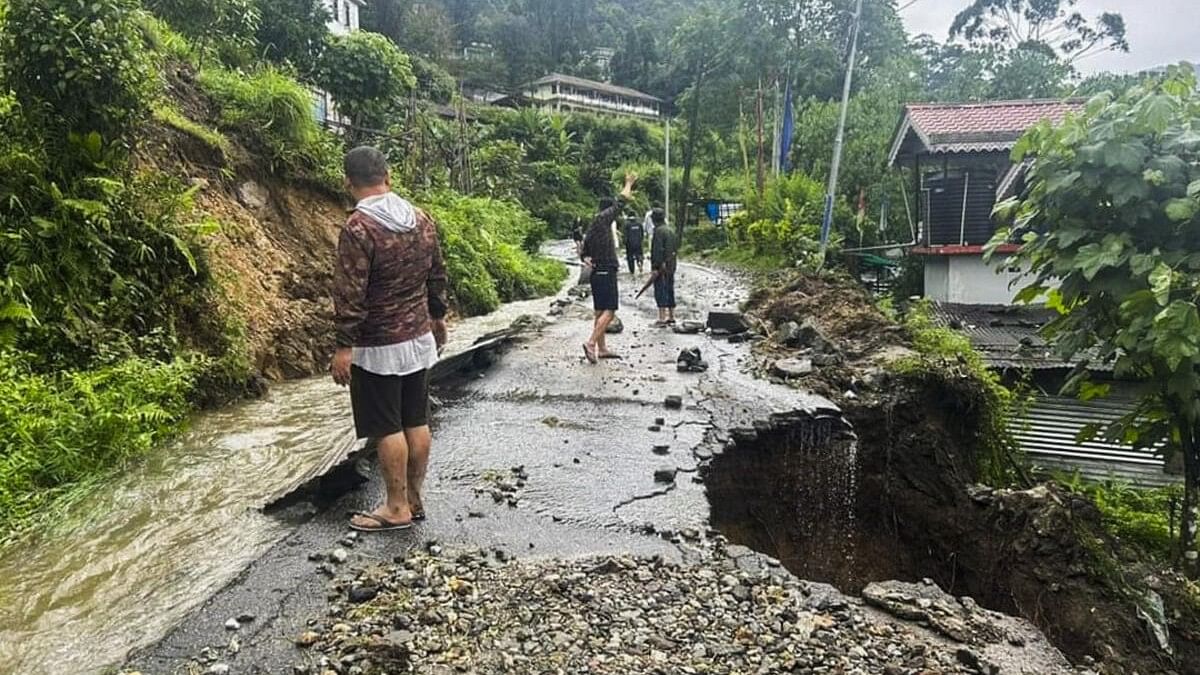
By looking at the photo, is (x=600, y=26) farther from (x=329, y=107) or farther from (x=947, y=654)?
(x=947, y=654)

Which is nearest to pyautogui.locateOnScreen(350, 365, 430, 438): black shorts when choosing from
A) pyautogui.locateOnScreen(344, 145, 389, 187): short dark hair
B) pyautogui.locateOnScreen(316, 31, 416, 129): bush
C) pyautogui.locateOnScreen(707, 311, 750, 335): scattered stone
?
pyautogui.locateOnScreen(344, 145, 389, 187): short dark hair

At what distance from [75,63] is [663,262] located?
7.85m

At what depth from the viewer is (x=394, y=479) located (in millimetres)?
4516

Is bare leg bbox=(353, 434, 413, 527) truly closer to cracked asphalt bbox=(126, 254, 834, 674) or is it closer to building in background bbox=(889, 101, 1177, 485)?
cracked asphalt bbox=(126, 254, 834, 674)

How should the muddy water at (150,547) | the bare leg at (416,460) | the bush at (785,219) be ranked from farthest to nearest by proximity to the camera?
1. the bush at (785,219)
2. the bare leg at (416,460)
3. the muddy water at (150,547)

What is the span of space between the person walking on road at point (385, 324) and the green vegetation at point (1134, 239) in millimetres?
4243

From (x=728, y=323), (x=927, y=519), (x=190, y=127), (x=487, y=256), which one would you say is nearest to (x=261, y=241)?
(x=190, y=127)

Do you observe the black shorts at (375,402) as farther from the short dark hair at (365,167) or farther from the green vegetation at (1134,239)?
the green vegetation at (1134,239)

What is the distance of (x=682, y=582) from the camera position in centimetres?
399

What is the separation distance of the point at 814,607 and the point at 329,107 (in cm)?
1897

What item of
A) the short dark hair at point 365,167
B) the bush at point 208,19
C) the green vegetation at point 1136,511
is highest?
the bush at point 208,19

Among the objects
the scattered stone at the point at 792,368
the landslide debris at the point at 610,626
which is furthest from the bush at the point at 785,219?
the landslide debris at the point at 610,626

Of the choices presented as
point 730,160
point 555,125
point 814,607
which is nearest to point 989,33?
point 730,160

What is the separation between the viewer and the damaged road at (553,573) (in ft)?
10.7
